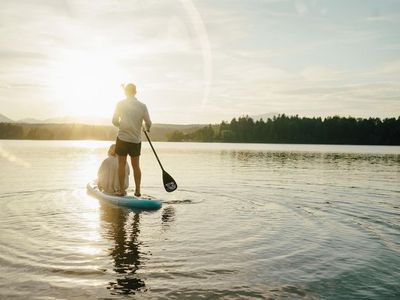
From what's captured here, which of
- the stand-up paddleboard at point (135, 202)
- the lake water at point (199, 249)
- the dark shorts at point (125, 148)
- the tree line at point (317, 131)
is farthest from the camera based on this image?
the tree line at point (317, 131)

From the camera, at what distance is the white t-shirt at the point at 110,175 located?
14.9 meters

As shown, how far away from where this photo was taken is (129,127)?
46.1ft

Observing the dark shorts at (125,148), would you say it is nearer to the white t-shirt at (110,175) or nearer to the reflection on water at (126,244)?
the white t-shirt at (110,175)

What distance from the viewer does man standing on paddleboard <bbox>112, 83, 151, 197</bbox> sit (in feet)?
46.2

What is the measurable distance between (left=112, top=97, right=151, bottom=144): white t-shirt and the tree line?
169m

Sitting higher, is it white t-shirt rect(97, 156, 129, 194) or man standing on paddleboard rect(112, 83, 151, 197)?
man standing on paddleboard rect(112, 83, 151, 197)

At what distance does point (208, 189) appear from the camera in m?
20.0

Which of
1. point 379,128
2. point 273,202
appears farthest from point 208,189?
point 379,128

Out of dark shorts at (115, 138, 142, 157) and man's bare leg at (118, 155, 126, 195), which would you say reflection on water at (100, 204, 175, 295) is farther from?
dark shorts at (115, 138, 142, 157)

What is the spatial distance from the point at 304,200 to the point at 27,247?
11.2 meters

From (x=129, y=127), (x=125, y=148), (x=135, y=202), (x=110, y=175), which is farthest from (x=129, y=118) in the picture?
A: (x=135, y=202)

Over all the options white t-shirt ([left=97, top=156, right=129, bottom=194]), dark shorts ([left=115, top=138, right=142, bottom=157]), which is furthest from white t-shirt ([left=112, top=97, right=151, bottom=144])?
white t-shirt ([left=97, top=156, right=129, bottom=194])

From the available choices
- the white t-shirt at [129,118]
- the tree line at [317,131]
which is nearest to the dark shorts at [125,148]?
the white t-shirt at [129,118]

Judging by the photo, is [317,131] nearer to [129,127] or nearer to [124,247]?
[129,127]
